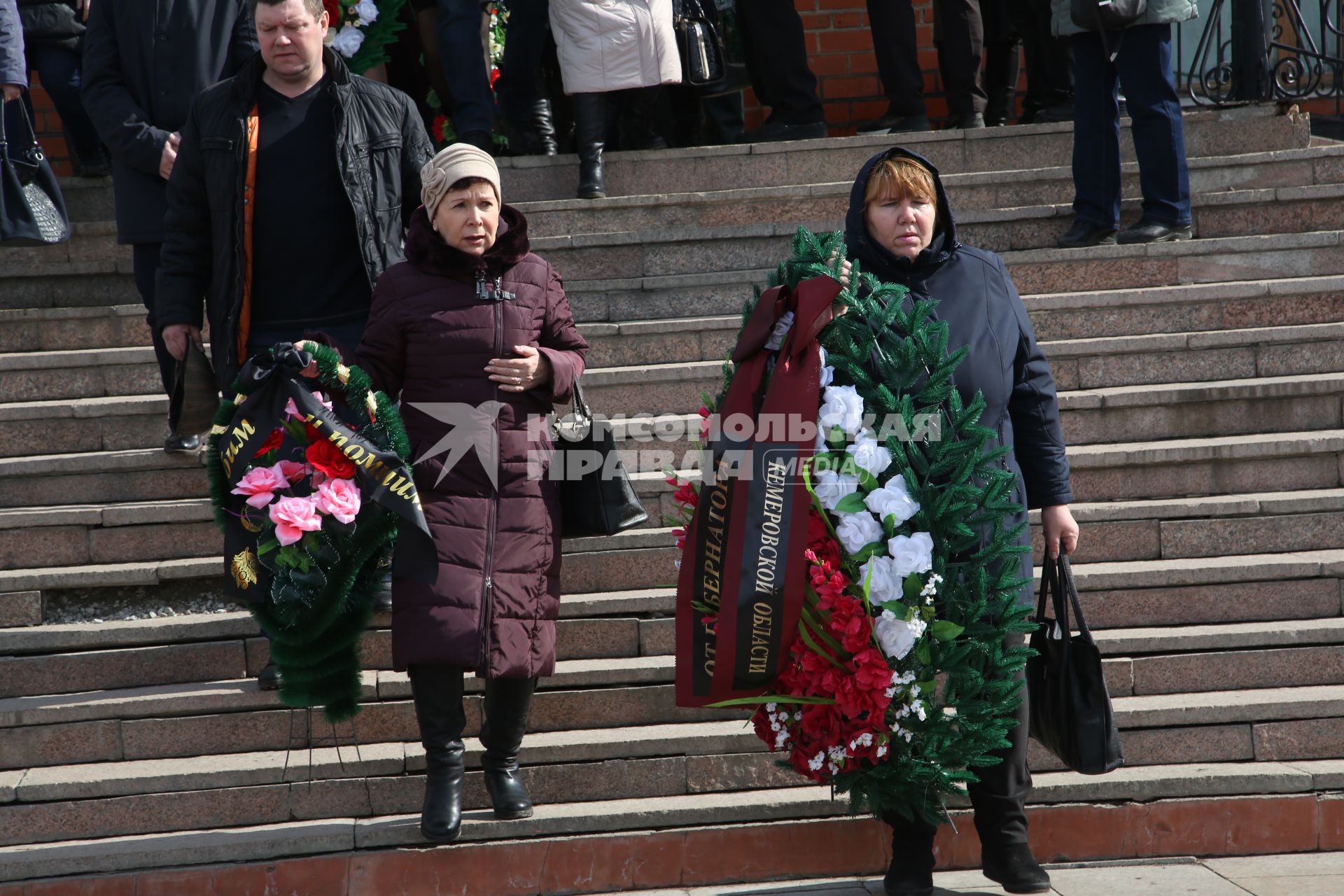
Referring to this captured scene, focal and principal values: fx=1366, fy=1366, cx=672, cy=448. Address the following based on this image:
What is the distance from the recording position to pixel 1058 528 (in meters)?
3.69

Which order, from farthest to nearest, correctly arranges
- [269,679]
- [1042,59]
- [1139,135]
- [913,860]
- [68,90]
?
[1042,59], [68,90], [1139,135], [269,679], [913,860]

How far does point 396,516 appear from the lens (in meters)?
3.81

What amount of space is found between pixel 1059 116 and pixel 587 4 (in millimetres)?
2740

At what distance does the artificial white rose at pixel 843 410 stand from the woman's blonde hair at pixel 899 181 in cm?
54

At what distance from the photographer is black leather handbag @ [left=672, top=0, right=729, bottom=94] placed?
6.86 metres

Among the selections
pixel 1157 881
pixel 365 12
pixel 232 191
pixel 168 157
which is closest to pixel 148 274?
pixel 168 157

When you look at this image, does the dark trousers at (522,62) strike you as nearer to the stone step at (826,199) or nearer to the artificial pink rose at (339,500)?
the stone step at (826,199)

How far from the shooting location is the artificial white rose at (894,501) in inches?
133

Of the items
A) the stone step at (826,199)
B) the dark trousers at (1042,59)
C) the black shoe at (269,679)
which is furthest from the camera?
the dark trousers at (1042,59)

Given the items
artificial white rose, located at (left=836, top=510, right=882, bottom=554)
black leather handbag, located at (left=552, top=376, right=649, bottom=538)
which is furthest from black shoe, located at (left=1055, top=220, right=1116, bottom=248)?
artificial white rose, located at (left=836, top=510, right=882, bottom=554)

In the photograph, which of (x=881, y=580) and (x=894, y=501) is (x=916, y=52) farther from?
(x=881, y=580)

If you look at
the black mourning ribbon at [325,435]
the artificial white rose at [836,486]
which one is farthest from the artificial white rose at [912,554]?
the black mourning ribbon at [325,435]

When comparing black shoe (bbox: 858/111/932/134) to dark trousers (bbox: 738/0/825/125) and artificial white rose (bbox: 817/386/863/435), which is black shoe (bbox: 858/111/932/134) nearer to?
dark trousers (bbox: 738/0/825/125)

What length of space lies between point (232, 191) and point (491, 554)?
1396mm
